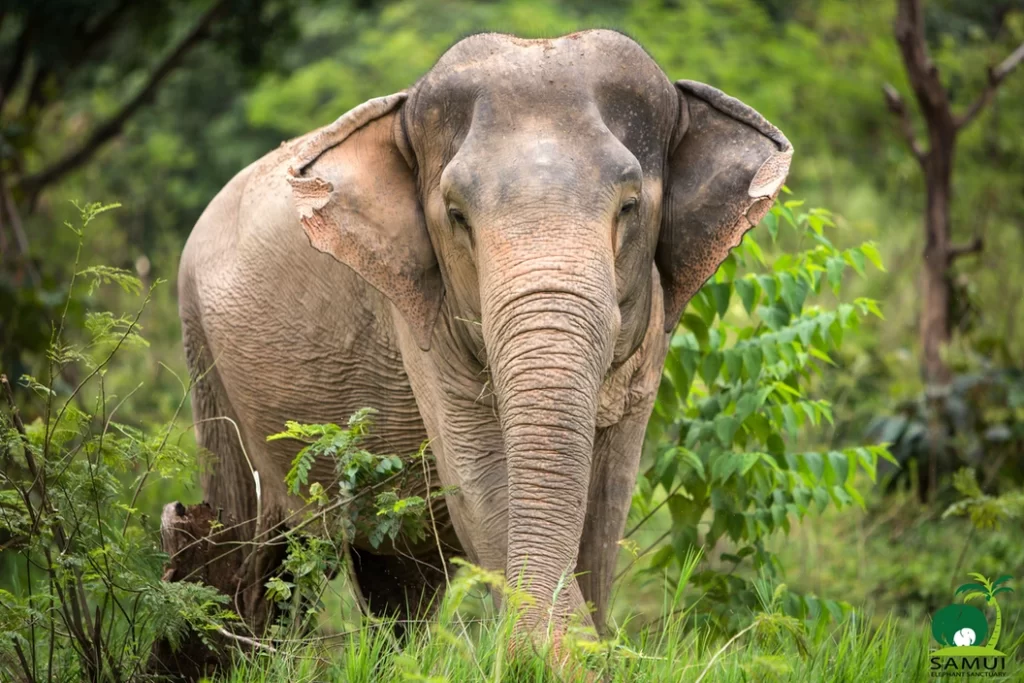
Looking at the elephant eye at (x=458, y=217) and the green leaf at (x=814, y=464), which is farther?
the green leaf at (x=814, y=464)

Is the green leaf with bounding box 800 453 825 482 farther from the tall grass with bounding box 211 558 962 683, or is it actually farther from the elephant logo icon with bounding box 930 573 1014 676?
the tall grass with bounding box 211 558 962 683

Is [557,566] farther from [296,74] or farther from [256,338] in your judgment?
[296,74]

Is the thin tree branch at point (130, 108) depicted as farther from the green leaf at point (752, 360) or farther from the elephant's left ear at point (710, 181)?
the elephant's left ear at point (710, 181)

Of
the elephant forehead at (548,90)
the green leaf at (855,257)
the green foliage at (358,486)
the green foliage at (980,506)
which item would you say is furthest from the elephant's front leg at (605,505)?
the green foliage at (980,506)

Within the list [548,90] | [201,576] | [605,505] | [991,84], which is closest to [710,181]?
[548,90]

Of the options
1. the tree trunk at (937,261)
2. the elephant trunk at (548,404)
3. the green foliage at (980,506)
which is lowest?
the tree trunk at (937,261)

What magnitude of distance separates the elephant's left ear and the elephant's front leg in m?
0.53

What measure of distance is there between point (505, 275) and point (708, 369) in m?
2.34

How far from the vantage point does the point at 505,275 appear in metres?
4.33

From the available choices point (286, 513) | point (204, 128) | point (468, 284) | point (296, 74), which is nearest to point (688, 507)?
point (286, 513)

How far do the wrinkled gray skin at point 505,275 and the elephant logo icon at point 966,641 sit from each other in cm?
118

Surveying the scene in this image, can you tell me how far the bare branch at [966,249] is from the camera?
9789 millimetres

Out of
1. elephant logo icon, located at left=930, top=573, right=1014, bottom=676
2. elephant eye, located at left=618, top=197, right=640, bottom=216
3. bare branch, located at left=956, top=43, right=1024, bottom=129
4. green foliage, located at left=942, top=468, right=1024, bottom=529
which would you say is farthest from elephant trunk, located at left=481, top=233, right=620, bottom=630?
bare branch, located at left=956, top=43, right=1024, bottom=129

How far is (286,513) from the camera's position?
6176 mm
